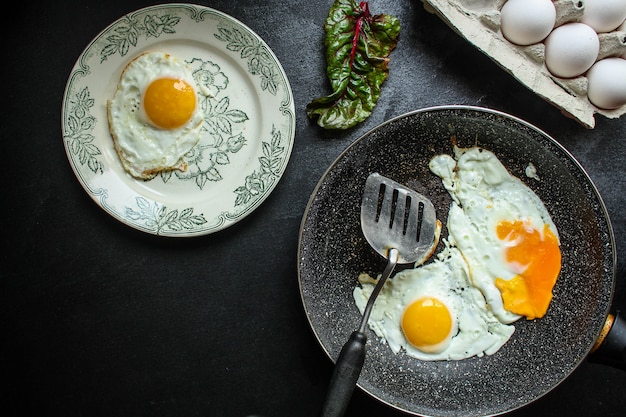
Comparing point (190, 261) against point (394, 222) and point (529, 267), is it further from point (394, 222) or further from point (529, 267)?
point (529, 267)

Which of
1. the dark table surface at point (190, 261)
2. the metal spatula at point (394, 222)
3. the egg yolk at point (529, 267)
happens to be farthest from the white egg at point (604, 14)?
the metal spatula at point (394, 222)

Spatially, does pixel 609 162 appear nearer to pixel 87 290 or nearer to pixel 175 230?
pixel 175 230

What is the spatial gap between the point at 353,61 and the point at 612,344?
1347 millimetres

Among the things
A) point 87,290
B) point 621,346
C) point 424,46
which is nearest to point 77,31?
point 87,290

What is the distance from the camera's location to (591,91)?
181cm

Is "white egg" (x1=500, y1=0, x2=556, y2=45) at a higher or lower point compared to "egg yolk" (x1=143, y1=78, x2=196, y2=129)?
higher

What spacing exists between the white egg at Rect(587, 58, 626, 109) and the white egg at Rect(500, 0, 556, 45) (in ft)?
0.72

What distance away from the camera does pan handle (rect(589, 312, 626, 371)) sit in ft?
5.75

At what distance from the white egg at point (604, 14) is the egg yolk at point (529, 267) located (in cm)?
72

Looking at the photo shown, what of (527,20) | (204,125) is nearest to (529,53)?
(527,20)

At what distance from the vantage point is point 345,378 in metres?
1.55

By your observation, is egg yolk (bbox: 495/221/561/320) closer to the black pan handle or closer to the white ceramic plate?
the black pan handle

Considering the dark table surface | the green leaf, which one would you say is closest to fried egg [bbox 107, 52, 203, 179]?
the dark table surface

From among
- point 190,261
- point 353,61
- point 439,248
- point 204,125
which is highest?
point 353,61
